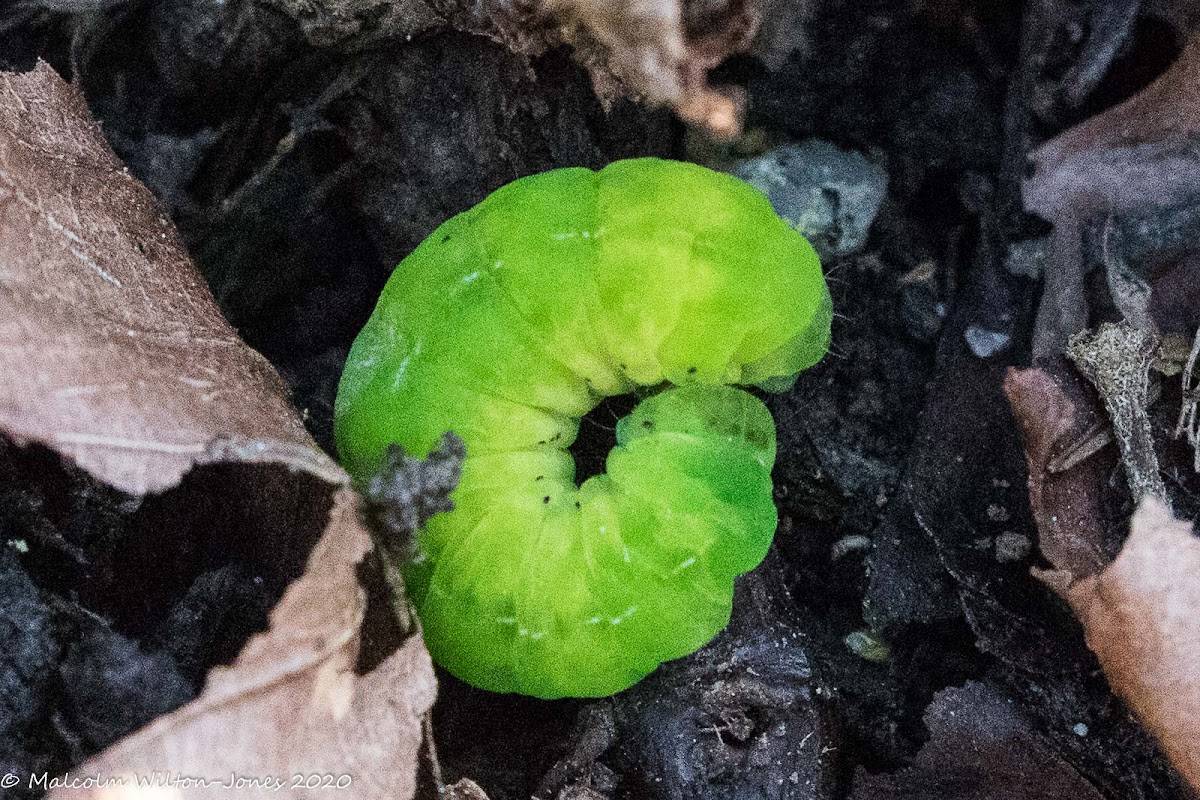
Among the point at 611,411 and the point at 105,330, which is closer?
the point at 105,330

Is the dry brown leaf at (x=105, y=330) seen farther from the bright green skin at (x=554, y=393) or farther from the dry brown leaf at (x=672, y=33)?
the dry brown leaf at (x=672, y=33)

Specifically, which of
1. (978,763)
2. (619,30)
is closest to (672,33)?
(619,30)

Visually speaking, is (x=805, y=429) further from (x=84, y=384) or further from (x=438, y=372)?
(x=84, y=384)

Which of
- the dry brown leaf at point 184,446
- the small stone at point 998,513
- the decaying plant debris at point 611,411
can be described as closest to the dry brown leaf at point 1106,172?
the decaying plant debris at point 611,411

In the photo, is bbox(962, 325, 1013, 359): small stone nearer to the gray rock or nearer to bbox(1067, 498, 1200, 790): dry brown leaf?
the gray rock

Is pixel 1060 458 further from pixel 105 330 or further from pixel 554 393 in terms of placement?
pixel 105 330

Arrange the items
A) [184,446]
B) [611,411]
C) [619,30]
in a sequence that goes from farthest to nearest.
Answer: [611,411], [619,30], [184,446]
